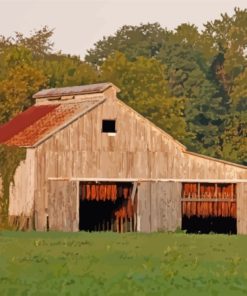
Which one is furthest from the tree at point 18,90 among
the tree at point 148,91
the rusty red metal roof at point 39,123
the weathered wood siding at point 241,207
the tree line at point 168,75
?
the weathered wood siding at point 241,207

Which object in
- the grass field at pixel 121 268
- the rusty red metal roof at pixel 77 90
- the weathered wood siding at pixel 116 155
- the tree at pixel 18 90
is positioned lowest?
the grass field at pixel 121 268

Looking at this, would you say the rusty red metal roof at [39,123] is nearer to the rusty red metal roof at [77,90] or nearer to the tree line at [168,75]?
the rusty red metal roof at [77,90]

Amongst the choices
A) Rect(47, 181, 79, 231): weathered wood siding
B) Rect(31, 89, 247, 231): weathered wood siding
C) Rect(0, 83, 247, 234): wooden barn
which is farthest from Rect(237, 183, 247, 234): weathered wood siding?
Rect(47, 181, 79, 231): weathered wood siding

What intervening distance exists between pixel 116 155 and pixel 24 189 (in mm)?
4453

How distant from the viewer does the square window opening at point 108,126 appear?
57.3 m

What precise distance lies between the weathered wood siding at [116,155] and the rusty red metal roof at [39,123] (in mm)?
581

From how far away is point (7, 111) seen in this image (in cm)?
7719

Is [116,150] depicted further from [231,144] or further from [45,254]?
[231,144]

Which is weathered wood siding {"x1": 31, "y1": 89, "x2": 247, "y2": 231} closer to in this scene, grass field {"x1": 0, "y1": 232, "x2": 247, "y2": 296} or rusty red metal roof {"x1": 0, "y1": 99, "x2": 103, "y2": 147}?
rusty red metal roof {"x1": 0, "y1": 99, "x2": 103, "y2": 147}

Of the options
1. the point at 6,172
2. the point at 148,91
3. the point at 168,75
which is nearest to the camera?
the point at 6,172

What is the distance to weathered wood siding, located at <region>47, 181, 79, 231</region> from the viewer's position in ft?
181

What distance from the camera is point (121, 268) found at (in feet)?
94.1

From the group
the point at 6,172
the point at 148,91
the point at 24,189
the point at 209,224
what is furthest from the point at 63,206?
the point at 148,91

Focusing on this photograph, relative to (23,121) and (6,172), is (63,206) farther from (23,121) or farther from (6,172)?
(23,121)
